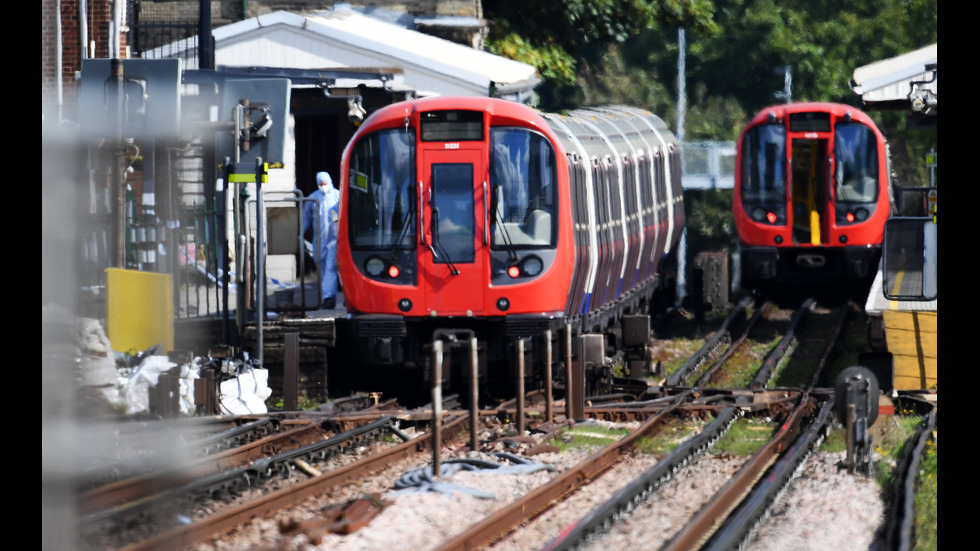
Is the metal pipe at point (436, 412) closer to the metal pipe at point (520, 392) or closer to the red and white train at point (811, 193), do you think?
the metal pipe at point (520, 392)

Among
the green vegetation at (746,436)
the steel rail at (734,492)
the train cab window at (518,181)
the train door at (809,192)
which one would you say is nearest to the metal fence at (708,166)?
the train door at (809,192)

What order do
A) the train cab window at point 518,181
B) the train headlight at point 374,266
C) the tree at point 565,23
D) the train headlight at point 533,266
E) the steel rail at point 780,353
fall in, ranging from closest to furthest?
1. the train cab window at point 518,181
2. the train headlight at point 533,266
3. the train headlight at point 374,266
4. the steel rail at point 780,353
5. the tree at point 565,23

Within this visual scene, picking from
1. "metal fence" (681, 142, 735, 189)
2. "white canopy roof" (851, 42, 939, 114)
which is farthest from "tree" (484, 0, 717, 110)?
"white canopy roof" (851, 42, 939, 114)

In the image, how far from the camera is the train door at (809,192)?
854 inches

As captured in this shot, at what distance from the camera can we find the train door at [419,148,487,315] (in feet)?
43.1

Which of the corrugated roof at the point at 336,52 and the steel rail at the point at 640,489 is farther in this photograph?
the corrugated roof at the point at 336,52

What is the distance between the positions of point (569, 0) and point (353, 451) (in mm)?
A: 21885

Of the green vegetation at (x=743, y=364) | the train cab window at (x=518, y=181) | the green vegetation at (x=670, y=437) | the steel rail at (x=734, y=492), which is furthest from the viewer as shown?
the green vegetation at (x=743, y=364)

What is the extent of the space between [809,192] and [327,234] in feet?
30.6

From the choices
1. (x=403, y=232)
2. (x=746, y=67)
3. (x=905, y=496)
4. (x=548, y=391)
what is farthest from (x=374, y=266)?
(x=746, y=67)

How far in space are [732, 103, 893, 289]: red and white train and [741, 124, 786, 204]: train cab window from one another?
15mm

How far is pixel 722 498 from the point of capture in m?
7.95

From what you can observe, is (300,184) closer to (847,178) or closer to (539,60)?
(847,178)
